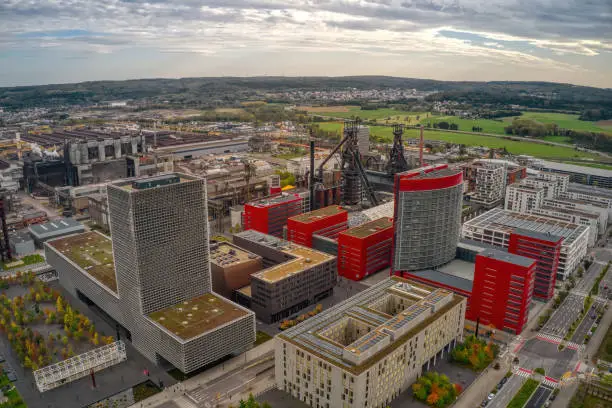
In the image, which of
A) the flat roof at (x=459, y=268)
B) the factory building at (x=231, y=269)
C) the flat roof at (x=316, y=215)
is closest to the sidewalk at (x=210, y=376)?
the factory building at (x=231, y=269)

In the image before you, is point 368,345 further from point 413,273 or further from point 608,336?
point 608,336

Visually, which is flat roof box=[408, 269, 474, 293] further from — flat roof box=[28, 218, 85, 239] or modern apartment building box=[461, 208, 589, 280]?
flat roof box=[28, 218, 85, 239]

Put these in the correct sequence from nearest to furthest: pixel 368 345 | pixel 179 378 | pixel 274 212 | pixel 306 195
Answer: pixel 368 345 < pixel 179 378 < pixel 274 212 < pixel 306 195

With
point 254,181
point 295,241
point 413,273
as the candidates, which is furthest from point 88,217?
point 413,273

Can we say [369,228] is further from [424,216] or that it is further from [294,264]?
[294,264]

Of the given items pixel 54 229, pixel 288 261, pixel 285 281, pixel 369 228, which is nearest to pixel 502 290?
pixel 369 228

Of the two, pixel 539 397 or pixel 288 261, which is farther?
pixel 288 261
